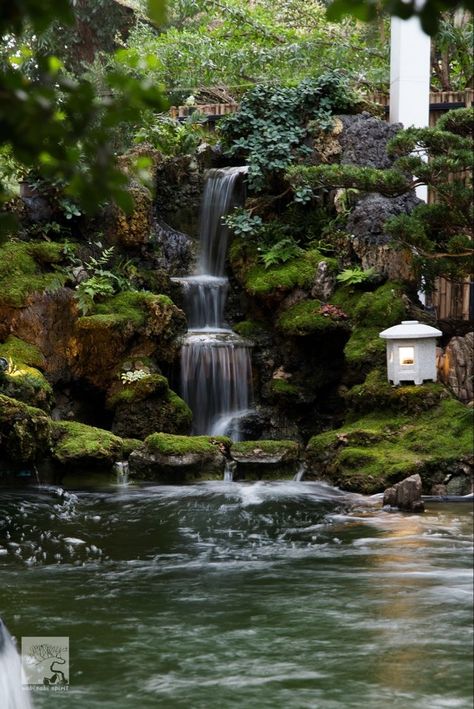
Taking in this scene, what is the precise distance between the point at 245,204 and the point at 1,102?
484 inches

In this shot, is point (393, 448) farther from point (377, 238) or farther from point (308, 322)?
point (377, 238)

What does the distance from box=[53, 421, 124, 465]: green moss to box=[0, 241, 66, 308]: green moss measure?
1.95 m

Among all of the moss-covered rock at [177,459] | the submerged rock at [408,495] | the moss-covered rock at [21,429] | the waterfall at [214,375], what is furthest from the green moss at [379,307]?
the moss-covered rock at [21,429]

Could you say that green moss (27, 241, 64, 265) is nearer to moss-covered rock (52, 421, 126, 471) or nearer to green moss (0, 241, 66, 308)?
green moss (0, 241, 66, 308)

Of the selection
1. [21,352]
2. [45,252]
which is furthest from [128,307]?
[21,352]

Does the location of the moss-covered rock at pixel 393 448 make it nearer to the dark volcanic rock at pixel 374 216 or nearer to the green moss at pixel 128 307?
the dark volcanic rock at pixel 374 216

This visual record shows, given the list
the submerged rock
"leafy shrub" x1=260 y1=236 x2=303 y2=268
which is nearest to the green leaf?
the submerged rock

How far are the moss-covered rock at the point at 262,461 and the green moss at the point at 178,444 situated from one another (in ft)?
1.03

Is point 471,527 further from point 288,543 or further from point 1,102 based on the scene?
point 1,102

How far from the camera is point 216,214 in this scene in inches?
547

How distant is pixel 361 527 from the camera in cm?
769

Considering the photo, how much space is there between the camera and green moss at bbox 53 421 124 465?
380 inches

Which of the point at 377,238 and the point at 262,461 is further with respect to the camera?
the point at 377,238

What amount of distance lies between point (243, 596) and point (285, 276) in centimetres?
696
